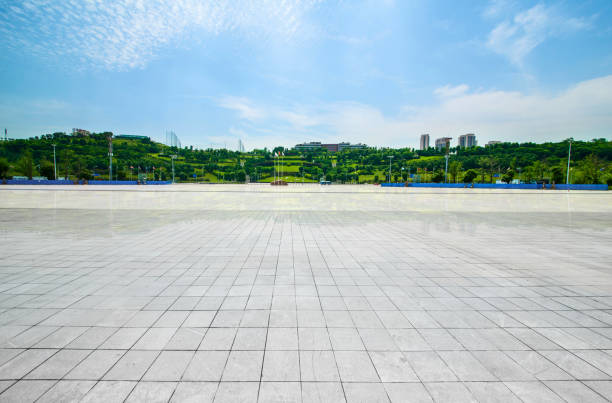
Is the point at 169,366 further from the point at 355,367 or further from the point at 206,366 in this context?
the point at 355,367

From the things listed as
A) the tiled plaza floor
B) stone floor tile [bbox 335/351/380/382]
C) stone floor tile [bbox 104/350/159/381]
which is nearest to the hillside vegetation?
the tiled plaza floor

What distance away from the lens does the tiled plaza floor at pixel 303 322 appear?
2.46m

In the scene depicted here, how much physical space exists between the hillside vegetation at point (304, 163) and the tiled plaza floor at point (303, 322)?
2606 inches

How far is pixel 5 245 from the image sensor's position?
7207 millimetres

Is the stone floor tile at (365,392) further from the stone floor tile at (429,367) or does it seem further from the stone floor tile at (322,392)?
the stone floor tile at (429,367)

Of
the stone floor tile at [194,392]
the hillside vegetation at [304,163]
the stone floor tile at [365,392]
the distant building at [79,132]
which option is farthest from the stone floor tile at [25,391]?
the distant building at [79,132]

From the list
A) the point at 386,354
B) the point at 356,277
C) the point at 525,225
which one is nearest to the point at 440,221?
the point at 525,225

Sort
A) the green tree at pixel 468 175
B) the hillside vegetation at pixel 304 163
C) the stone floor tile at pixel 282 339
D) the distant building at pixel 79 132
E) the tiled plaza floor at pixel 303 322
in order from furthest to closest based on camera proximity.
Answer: the distant building at pixel 79 132, the hillside vegetation at pixel 304 163, the green tree at pixel 468 175, the stone floor tile at pixel 282 339, the tiled plaza floor at pixel 303 322

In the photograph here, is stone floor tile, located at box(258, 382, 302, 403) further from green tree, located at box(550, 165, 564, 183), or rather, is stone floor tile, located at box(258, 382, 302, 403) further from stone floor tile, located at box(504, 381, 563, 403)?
green tree, located at box(550, 165, 564, 183)

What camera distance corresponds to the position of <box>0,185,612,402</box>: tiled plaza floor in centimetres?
246

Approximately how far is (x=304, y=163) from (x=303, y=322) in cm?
14212

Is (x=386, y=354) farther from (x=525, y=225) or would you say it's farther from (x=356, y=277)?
(x=525, y=225)

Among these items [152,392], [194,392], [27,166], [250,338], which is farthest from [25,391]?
[27,166]

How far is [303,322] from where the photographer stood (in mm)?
3543
